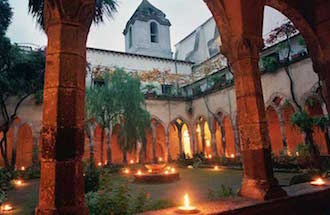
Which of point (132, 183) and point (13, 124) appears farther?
point (13, 124)

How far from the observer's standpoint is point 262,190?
2889mm

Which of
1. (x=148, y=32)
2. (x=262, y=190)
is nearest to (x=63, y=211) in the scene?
(x=262, y=190)

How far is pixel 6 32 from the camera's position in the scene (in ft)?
37.1

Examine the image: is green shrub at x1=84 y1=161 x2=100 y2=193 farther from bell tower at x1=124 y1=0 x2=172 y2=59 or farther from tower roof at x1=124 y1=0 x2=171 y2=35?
tower roof at x1=124 y1=0 x2=171 y2=35

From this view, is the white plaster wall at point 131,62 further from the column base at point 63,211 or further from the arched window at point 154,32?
the column base at point 63,211

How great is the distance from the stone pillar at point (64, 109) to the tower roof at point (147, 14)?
21999 millimetres

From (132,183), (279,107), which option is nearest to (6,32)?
(132,183)

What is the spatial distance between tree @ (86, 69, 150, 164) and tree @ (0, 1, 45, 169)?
126 inches

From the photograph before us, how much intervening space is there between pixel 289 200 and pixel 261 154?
63 cm

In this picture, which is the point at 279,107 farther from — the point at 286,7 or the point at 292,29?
the point at 286,7

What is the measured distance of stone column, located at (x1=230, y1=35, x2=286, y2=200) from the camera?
118 inches

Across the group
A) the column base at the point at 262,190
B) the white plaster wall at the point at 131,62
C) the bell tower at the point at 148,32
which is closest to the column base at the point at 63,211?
the column base at the point at 262,190

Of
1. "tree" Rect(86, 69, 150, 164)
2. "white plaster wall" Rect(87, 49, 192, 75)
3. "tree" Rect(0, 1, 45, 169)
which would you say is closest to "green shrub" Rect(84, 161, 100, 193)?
"tree" Rect(86, 69, 150, 164)

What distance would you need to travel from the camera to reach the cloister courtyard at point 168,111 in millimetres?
2150
